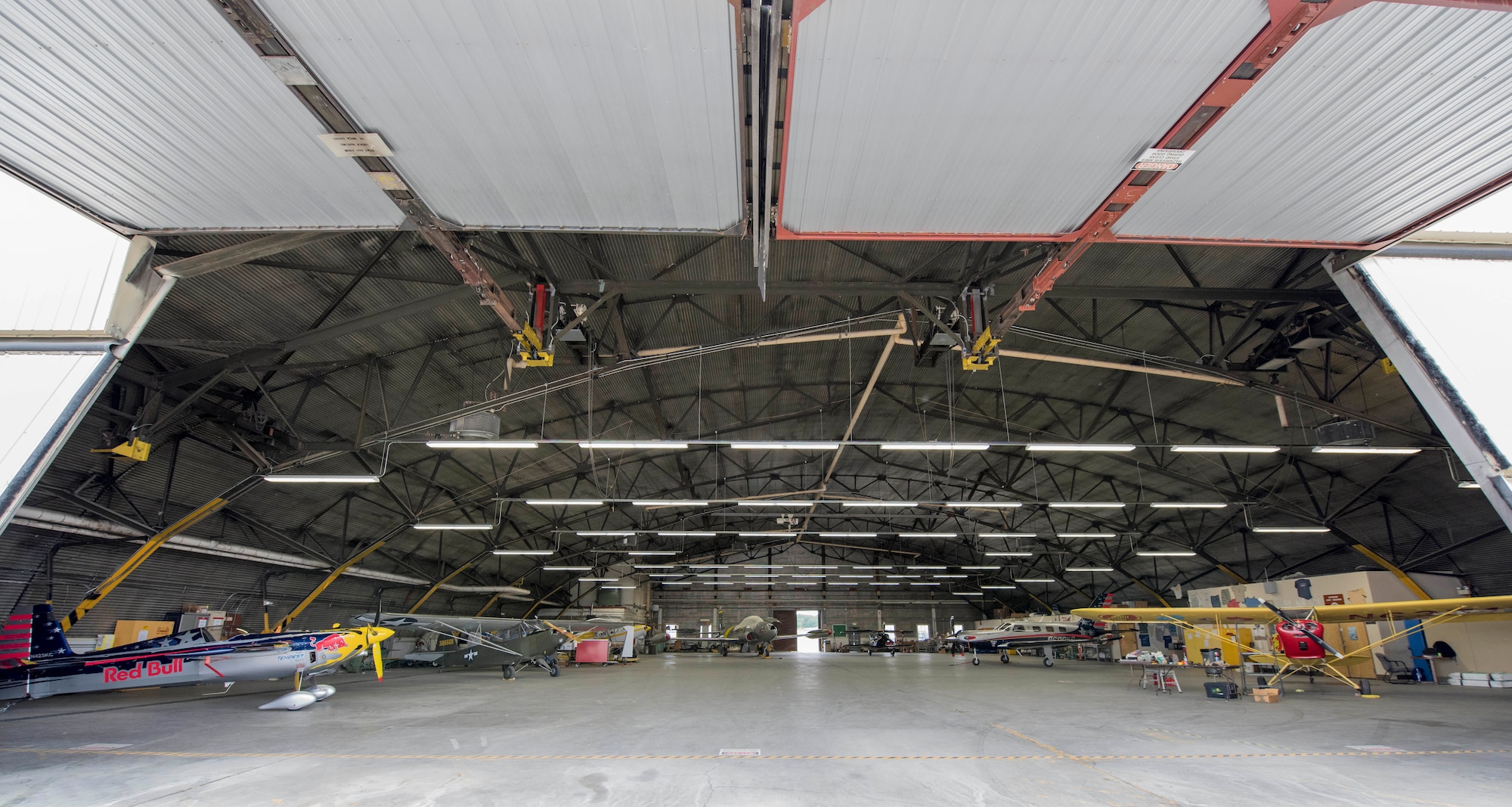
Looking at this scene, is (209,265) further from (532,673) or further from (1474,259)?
(532,673)

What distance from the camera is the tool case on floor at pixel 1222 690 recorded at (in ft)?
40.1

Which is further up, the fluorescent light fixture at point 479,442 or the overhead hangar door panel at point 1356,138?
the overhead hangar door panel at point 1356,138

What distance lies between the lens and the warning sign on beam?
5.31 m

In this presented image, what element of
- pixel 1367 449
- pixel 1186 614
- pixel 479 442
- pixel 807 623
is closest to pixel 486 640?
pixel 479 442

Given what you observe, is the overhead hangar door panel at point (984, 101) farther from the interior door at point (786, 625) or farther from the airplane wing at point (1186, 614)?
the interior door at point (786, 625)

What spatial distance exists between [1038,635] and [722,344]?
21218mm

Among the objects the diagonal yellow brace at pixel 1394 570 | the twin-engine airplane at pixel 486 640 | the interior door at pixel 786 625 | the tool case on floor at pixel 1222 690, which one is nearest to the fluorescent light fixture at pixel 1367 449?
the tool case on floor at pixel 1222 690

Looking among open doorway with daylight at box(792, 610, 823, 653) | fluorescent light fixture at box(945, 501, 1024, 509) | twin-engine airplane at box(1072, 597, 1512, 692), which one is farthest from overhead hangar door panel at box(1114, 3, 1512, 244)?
open doorway with daylight at box(792, 610, 823, 653)

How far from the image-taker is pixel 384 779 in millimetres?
5695

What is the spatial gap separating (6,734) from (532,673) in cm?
1416

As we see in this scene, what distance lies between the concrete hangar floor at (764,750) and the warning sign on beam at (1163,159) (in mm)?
5297

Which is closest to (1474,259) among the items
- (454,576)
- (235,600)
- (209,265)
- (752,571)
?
(209,265)

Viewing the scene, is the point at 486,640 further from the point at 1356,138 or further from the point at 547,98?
the point at 1356,138

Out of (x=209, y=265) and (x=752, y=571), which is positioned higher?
(x=209, y=265)
